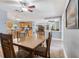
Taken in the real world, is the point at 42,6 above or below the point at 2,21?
above

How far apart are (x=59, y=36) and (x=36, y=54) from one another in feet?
21.0

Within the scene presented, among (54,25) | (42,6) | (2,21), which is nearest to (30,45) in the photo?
(42,6)

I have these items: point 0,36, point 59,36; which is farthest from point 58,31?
point 0,36

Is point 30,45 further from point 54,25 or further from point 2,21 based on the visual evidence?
point 54,25

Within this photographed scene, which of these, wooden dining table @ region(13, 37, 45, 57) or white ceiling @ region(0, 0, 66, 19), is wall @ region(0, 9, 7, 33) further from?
wooden dining table @ region(13, 37, 45, 57)

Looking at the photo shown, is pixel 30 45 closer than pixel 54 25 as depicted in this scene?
Yes

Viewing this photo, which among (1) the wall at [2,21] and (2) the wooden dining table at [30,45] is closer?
(2) the wooden dining table at [30,45]

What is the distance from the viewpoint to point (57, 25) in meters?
8.96

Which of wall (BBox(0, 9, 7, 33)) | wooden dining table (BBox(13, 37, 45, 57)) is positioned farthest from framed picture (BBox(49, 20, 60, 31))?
wooden dining table (BBox(13, 37, 45, 57))

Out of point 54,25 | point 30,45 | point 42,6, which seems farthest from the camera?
point 54,25

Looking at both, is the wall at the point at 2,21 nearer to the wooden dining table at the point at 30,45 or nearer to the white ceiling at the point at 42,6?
the white ceiling at the point at 42,6

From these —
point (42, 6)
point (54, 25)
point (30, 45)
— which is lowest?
point (30, 45)

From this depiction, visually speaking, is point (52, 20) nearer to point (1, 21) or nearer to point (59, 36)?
point (59, 36)

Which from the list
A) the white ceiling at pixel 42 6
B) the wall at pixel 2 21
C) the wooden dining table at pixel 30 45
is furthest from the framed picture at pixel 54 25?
the wooden dining table at pixel 30 45
